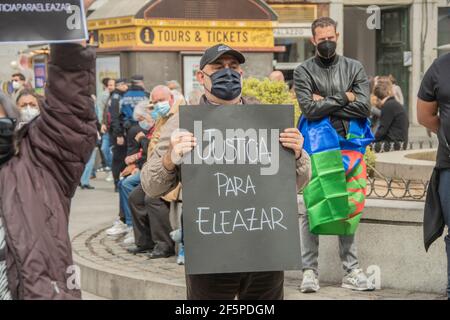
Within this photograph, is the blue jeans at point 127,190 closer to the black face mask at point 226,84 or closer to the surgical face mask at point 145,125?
the surgical face mask at point 145,125

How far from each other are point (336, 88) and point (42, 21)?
353 cm

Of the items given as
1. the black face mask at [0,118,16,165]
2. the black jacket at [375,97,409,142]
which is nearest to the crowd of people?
the black face mask at [0,118,16,165]

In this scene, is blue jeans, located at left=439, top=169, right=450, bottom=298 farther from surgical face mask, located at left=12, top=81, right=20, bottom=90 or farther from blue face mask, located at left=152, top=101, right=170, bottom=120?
surgical face mask, located at left=12, top=81, right=20, bottom=90

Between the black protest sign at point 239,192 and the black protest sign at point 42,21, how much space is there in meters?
0.84

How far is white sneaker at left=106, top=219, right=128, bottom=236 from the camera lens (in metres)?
9.89

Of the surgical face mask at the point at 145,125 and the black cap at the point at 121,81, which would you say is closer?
the surgical face mask at the point at 145,125

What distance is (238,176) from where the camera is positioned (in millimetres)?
4430

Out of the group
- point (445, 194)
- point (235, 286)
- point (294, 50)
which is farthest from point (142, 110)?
point (294, 50)

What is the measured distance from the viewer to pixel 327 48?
6.84 meters

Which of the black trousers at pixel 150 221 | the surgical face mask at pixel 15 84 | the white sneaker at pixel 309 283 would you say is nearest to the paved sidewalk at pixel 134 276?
the white sneaker at pixel 309 283

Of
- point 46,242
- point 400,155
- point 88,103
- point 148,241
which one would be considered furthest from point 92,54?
point 400,155

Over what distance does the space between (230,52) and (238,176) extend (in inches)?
23.5

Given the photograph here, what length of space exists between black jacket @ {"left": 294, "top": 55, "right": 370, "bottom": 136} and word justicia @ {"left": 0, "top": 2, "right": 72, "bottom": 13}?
3290mm

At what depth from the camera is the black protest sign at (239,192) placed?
4.38 meters
